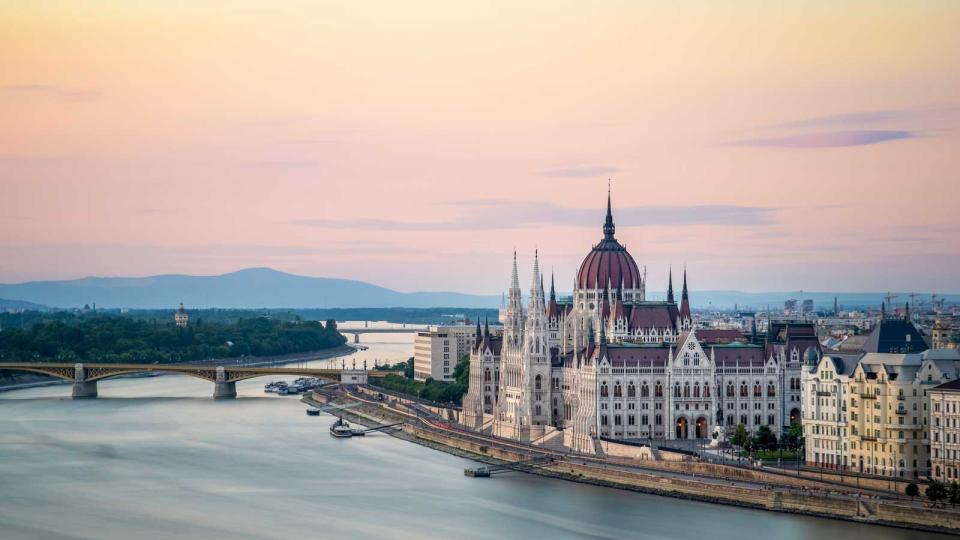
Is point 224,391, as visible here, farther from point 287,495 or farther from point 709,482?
point 709,482

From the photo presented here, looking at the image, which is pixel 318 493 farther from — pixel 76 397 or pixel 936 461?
pixel 76 397

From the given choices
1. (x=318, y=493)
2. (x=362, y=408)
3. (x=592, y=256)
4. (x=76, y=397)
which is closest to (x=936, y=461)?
(x=318, y=493)

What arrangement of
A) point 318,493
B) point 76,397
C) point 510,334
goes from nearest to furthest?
point 318,493 → point 510,334 → point 76,397

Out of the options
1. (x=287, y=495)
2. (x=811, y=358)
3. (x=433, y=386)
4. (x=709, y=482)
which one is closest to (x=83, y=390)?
(x=433, y=386)

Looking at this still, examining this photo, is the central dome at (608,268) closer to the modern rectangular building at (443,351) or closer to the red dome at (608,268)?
the red dome at (608,268)

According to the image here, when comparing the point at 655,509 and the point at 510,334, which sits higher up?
the point at 510,334

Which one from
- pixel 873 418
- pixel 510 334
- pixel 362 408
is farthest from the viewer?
pixel 362 408
